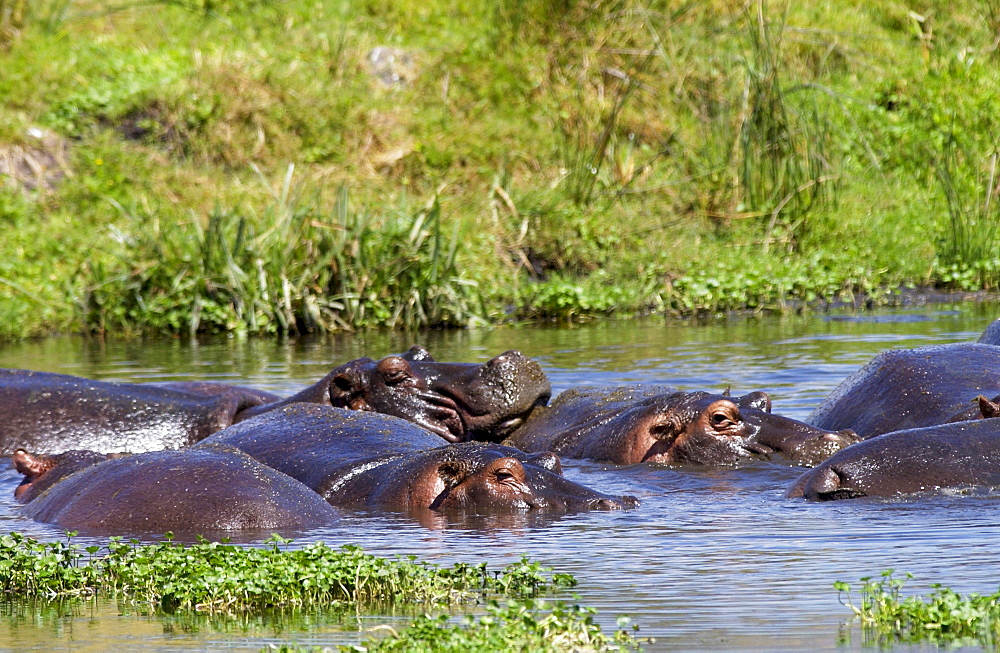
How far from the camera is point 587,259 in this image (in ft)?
51.6

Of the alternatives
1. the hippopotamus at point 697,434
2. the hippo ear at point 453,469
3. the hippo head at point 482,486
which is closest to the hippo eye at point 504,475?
the hippo head at point 482,486

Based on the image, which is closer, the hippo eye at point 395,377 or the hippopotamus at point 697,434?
the hippopotamus at point 697,434

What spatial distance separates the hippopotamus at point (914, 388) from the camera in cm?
645

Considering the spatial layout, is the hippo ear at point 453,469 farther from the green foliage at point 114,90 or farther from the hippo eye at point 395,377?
the green foliage at point 114,90

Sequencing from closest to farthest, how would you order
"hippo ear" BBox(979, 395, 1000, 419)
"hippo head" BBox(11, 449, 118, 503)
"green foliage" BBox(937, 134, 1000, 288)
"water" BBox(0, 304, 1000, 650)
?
1. "water" BBox(0, 304, 1000, 650)
2. "hippo ear" BBox(979, 395, 1000, 419)
3. "hippo head" BBox(11, 449, 118, 503)
4. "green foliage" BBox(937, 134, 1000, 288)

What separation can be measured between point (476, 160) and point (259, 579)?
15.2 metres

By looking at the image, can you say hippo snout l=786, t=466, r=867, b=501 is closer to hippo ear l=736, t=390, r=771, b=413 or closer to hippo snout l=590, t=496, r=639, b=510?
hippo snout l=590, t=496, r=639, b=510

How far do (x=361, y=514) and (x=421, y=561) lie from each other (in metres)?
0.95

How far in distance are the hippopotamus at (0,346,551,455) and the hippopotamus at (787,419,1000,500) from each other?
215 cm

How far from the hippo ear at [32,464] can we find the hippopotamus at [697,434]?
2337mm

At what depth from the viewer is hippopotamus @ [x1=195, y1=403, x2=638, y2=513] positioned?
534 cm

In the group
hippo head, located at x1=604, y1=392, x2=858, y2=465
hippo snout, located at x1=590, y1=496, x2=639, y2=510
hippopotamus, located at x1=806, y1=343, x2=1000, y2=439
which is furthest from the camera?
hippopotamus, located at x1=806, y1=343, x2=1000, y2=439

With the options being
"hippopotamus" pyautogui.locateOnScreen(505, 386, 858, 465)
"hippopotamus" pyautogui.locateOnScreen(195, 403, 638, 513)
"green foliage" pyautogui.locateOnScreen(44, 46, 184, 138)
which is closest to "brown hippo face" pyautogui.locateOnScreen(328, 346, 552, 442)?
"hippopotamus" pyautogui.locateOnScreen(505, 386, 858, 465)

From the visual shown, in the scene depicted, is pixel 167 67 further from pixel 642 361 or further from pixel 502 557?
pixel 502 557
